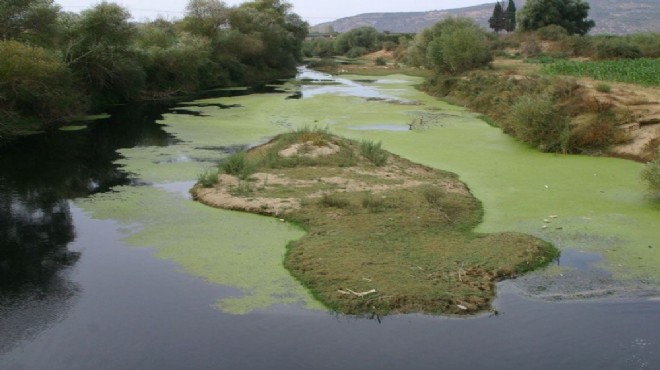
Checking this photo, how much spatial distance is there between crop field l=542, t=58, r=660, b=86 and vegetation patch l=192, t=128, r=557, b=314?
15777 mm

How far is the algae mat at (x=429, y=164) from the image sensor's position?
32.7 feet

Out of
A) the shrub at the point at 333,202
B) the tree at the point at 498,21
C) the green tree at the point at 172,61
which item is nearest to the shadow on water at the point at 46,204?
the shrub at the point at 333,202

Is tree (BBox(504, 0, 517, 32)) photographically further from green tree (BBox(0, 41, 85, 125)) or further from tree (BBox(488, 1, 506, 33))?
green tree (BBox(0, 41, 85, 125))

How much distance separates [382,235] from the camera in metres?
10.7

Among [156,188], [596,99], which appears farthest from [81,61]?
[596,99]

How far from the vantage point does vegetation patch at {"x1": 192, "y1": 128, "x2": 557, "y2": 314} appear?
8531 mm

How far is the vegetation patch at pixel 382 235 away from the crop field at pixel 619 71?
15.8 meters

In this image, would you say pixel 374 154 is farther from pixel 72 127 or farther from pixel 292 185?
pixel 72 127

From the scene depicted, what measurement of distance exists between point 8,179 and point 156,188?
13.5 feet

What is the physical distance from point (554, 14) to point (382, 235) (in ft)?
187

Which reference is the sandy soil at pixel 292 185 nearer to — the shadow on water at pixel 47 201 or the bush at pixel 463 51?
the shadow on water at pixel 47 201

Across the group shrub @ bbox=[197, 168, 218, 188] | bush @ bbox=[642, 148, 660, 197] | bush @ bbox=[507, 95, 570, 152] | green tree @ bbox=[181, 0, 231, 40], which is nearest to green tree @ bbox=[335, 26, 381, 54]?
green tree @ bbox=[181, 0, 231, 40]

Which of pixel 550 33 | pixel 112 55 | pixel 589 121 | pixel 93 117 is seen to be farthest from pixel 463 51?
pixel 93 117

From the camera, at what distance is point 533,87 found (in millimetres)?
24812
